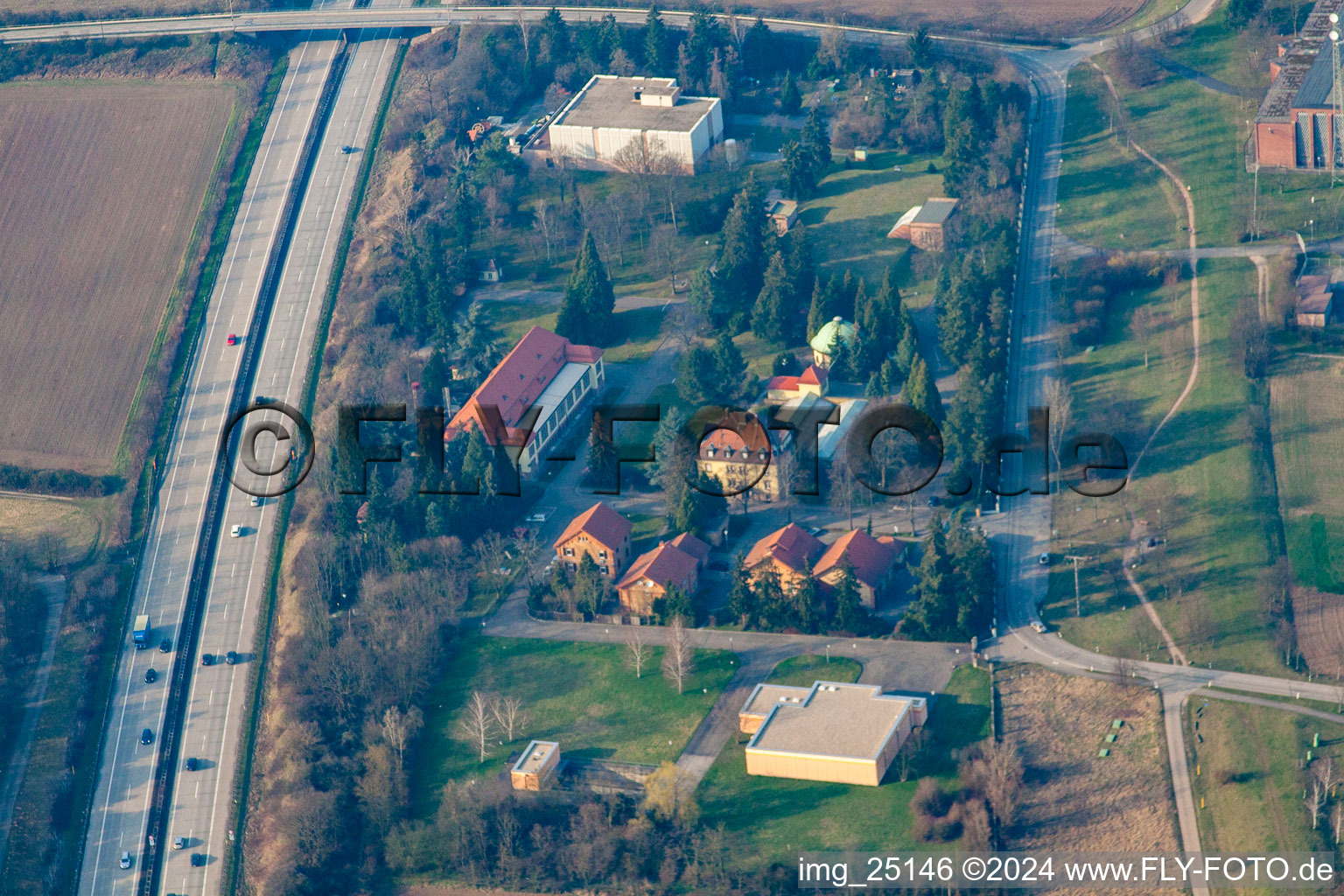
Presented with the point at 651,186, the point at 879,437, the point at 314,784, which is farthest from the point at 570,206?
the point at 314,784

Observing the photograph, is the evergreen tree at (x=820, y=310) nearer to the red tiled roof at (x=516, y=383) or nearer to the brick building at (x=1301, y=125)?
the red tiled roof at (x=516, y=383)

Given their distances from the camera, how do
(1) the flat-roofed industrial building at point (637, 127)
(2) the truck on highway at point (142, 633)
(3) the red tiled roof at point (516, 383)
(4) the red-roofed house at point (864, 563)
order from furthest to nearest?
(1) the flat-roofed industrial building at point (637, 127) < (3) the red tiled roof at point (516, 383) < (2) the truck on highway at point (142, 633) < (4) the red-roofed house at point (864, 563)

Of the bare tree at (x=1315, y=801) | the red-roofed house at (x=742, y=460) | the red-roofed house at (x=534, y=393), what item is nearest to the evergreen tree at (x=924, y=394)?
the red-roofed house at (x=742, y=460)

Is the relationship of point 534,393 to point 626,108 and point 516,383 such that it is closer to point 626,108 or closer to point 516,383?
point 516,383

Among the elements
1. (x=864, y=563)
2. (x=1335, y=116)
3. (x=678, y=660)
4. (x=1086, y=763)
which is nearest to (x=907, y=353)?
(x=864, y=563)

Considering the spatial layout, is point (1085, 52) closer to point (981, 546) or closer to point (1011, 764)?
point (981, 546)
